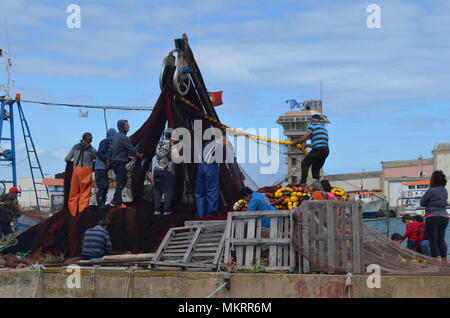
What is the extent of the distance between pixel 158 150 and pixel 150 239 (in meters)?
1.98

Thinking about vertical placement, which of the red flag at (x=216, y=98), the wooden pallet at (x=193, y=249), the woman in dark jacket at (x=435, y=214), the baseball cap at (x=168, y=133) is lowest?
the wooden pallet at (x=193, y=249)

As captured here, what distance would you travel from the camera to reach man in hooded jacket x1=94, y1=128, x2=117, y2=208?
12.7 m

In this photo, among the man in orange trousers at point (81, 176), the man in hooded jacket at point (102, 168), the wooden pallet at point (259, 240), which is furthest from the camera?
the man in orange trousers at point (81, 176)

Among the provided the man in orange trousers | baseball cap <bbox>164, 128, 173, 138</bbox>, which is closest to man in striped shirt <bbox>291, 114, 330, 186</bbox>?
baseball cap <bbox>164, 128, 173, 138</bbox>

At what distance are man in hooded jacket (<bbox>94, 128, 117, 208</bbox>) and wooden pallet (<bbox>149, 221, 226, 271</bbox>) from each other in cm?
293

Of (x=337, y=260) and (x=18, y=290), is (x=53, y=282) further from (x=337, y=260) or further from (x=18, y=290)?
(x=337, y=260)

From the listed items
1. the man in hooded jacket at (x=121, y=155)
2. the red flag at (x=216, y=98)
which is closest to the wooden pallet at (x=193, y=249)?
the man in hooded jacket at (x=121, y=155)

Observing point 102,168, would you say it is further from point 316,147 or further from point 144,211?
point 316,147

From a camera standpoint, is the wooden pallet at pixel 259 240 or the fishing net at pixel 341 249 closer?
the fishing net at pixel 341 249

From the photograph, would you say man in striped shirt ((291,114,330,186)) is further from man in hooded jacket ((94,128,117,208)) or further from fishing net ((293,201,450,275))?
man in hooded jacket ((94,128,117,208))

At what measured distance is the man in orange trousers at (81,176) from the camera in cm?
1278

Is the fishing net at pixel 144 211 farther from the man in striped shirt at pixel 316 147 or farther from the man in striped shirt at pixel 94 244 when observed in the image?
the man in striped shirt at pixel 316 147

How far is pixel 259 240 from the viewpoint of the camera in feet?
29.0

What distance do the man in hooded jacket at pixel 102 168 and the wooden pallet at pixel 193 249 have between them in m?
2.93
